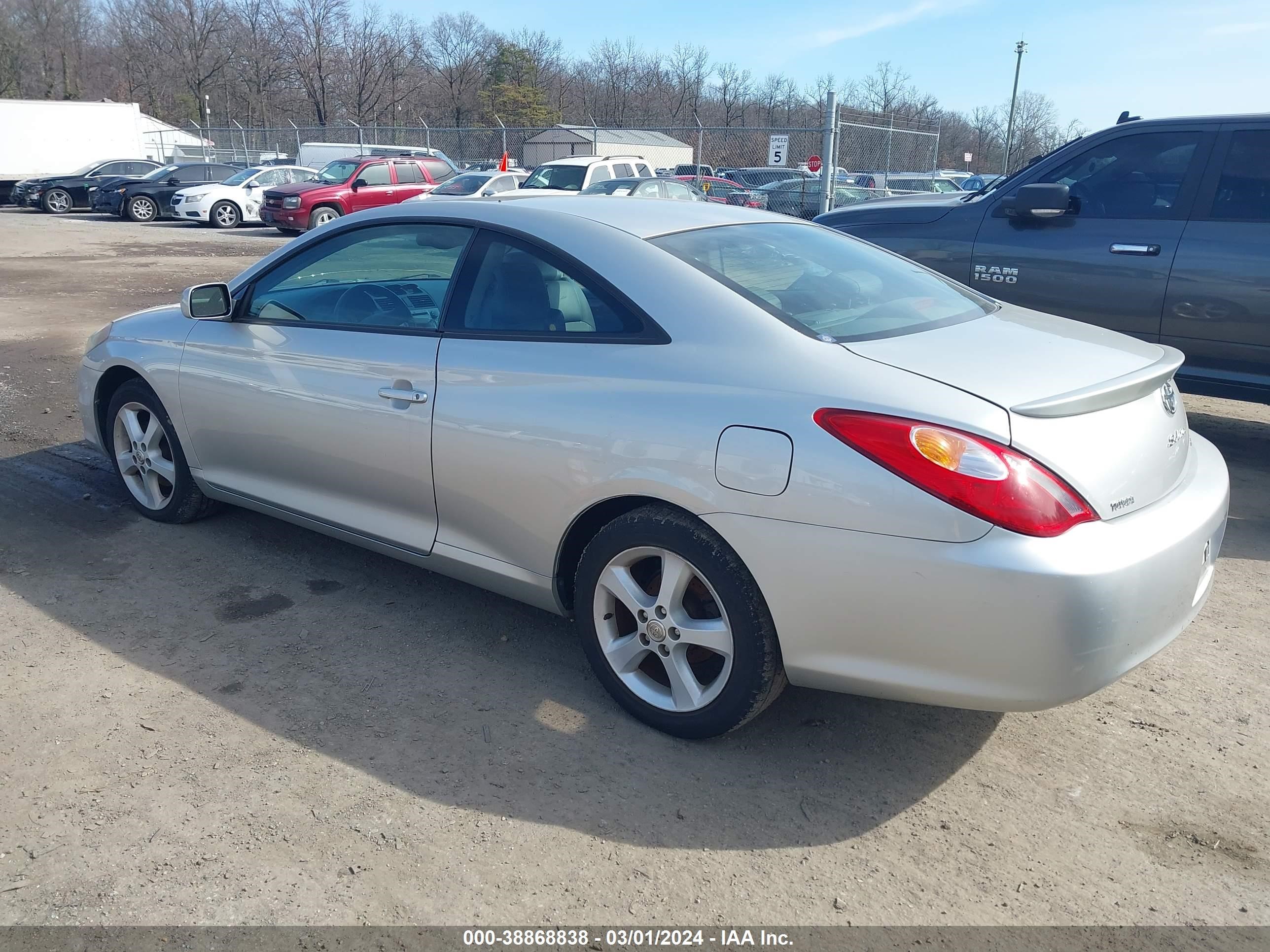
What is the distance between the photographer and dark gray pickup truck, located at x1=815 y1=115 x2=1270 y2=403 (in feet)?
17.1

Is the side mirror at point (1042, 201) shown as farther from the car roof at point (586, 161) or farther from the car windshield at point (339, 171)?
the car windshield at point (339, 171)

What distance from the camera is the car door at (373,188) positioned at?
22.0 meters

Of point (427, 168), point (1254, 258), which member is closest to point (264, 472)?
point (1254, 258)

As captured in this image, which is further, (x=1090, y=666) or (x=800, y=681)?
(x=800, y=681)

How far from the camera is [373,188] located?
2214 cm

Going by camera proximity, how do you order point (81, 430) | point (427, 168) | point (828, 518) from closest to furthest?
1. point (828, 518)
2. point (81, 430)
3. point (427, 168)

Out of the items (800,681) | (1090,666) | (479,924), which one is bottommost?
(479,924)

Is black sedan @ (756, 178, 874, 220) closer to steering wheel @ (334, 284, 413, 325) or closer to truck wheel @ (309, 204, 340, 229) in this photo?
truck wheel @ (309, 204, 340, 229)

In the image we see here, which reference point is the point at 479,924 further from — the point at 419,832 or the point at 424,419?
the point at 424,419

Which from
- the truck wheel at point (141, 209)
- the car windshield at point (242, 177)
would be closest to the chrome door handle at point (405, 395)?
the car windshield at point (242, 177)

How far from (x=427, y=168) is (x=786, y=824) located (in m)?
23.0

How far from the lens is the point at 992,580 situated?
2.35 meters

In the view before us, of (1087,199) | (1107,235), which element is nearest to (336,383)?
(1107,235)

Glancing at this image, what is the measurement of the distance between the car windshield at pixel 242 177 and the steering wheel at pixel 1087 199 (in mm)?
23921
